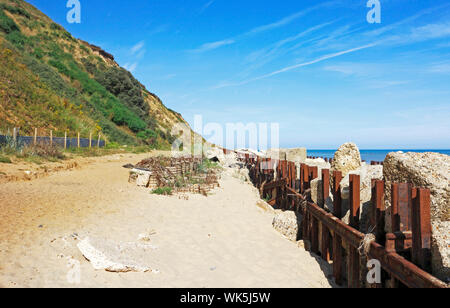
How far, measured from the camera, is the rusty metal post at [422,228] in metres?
2.93

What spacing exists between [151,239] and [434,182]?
15.6 feet

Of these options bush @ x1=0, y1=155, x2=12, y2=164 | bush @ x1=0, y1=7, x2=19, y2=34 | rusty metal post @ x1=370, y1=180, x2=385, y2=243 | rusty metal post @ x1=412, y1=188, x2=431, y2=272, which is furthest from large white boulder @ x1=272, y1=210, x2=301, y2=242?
bush @ x1=0, y1=7, x2=19, y2=34

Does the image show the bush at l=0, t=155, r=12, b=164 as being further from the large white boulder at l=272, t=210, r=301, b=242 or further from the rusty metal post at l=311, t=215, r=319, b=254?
the rusty metal post at l=311, t=215, r=319, b=254

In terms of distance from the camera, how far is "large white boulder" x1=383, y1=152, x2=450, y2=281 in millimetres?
2814

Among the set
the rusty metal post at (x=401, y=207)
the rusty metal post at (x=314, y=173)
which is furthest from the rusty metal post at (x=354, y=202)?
the rusty metal post at (x=314, y=173)

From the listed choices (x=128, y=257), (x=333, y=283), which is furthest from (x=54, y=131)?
(x=333, y=283)

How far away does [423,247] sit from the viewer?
300 cm

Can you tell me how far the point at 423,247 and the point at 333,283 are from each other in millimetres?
2112

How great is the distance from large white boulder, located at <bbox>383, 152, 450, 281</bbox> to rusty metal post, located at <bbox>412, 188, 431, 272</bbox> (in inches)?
3.4

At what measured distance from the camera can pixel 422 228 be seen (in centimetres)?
296

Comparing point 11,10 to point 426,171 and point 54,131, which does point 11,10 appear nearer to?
point 54,131

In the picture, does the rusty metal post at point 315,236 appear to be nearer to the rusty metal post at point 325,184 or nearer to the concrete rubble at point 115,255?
the rusty metal post at point 325,184

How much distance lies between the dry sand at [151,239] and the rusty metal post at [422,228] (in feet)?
6.37
